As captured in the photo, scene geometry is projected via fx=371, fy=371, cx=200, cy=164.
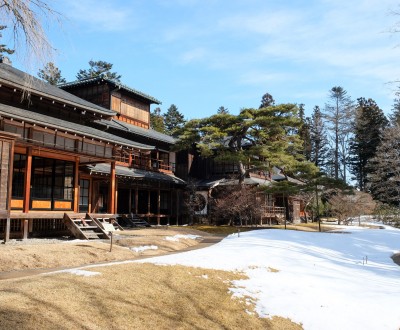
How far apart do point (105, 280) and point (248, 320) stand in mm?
3229

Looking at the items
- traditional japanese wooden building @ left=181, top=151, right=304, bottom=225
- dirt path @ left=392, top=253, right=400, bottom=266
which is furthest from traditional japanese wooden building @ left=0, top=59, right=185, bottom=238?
dirt path @ left=392, top=253, right=400, bottom=266

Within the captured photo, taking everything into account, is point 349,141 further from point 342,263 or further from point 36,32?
point 36,32

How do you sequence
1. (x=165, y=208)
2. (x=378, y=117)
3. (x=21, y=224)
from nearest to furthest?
(x=21, y=224) < (x=165, y=208) < (x=378, y=117)

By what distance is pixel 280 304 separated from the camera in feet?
29.6

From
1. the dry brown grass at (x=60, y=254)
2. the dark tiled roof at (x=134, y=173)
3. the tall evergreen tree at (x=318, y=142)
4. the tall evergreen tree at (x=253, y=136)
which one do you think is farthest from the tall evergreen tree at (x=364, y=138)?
the dry brown grass at (x=60, y=254)

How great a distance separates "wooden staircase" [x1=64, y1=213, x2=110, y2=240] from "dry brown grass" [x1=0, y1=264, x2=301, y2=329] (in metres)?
7.20

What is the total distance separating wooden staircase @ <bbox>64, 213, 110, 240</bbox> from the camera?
16.5 m

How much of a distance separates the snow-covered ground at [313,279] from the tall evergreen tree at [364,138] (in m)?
45.1

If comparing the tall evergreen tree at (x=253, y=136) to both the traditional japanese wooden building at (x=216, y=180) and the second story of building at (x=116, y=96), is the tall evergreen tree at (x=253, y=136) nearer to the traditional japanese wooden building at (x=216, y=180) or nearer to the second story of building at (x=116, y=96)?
the traditional japanese wooden building at (x=216, y=180)

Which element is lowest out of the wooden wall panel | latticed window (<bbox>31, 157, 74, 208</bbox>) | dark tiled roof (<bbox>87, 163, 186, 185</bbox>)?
the wooden wall panel

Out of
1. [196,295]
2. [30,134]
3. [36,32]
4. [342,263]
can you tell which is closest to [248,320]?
[196,295]

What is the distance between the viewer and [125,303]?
280 inches

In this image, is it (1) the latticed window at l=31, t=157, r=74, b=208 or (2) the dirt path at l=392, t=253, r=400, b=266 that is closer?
(1) the latticed window at l=31, t=157, r=74, b=208

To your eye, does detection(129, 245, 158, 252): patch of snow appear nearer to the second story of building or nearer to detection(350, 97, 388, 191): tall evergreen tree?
the second story of building
